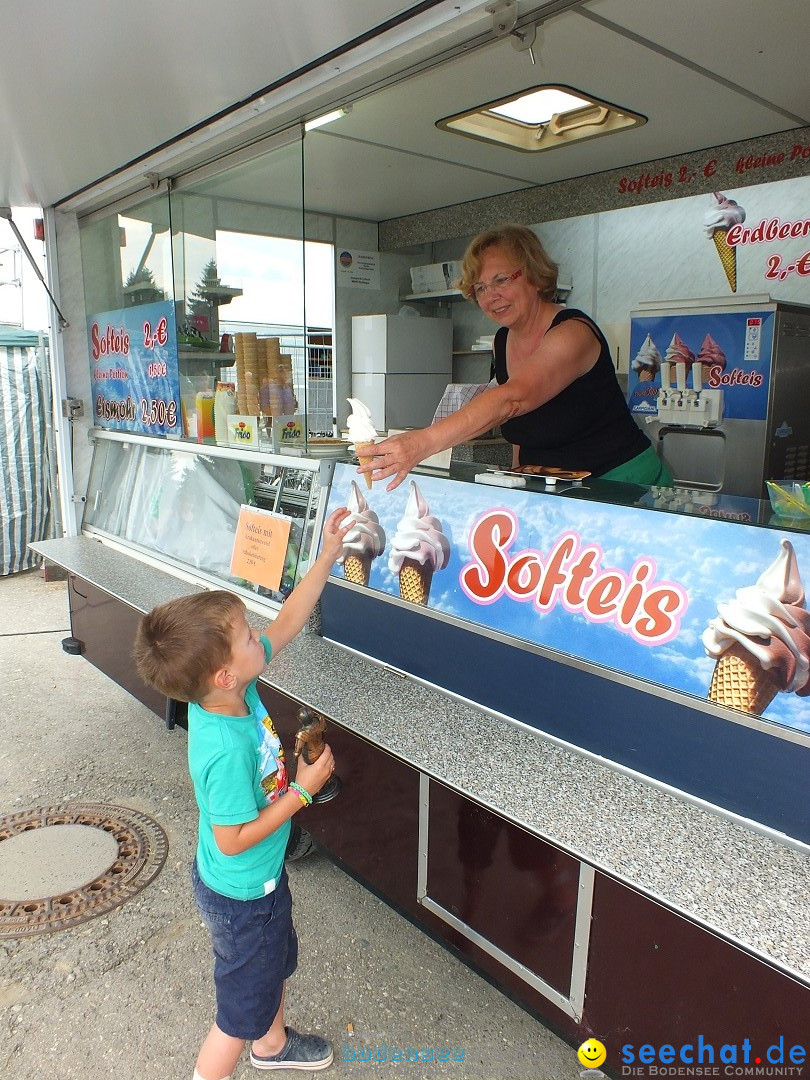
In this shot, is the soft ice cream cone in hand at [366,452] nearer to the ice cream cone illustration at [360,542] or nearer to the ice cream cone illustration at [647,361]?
the ice cream cone illustration at [360,542]

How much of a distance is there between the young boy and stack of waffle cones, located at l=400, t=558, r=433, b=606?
565 mm

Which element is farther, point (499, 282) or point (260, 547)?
point (260, 547)

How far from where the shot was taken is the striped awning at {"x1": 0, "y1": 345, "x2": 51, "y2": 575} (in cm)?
721

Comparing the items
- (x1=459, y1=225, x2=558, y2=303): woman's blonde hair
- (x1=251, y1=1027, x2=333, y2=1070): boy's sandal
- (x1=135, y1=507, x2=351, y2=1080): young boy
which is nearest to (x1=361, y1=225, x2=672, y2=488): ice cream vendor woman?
(x1=459, y1=225, x2=558, y2=303): woman's blonde hair

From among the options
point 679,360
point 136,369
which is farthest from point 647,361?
point 136,369

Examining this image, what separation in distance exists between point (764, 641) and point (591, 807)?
1.64 ft

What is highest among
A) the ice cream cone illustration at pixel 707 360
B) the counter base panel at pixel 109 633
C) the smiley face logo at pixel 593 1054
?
the ice cream cone illustration at pixel 707 360

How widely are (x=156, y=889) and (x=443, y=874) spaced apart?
129cm

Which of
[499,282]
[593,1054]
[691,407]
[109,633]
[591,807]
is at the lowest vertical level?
[593,1054]

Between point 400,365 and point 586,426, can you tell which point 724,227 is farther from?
point 586,426

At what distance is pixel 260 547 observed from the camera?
122 inches

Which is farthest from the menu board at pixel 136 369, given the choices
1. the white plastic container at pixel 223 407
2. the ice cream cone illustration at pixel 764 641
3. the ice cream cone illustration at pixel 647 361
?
the ice cream cone illustration at pixel 764 641

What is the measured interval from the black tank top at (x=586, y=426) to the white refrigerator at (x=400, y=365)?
169 inches

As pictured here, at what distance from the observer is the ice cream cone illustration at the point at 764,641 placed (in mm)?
1507
